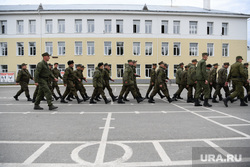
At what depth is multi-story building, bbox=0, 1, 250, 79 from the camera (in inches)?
1300

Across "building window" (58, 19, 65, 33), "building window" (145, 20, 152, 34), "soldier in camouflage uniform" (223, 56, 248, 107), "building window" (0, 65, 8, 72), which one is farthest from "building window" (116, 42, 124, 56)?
"soldier in camouflage uniform" (223, 56, 248, 107)

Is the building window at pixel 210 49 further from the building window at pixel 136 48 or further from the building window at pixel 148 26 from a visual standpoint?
→ the building window at pixel 136 48

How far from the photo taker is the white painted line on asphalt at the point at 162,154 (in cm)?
320

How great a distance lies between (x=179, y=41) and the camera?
34.3m

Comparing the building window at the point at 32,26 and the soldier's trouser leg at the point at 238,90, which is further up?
the building window at the point at 32,26

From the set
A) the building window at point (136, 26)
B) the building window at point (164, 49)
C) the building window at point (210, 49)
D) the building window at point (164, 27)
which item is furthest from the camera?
the building window at point (210, 49)

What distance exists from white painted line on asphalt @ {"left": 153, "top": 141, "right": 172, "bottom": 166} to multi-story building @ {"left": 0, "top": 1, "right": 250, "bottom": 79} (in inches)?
1167

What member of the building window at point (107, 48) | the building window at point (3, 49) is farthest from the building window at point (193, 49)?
the building window at point (3, 49)

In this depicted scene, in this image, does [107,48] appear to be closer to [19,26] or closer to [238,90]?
[19,26]

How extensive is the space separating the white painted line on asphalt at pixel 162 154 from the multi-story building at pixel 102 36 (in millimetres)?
29634

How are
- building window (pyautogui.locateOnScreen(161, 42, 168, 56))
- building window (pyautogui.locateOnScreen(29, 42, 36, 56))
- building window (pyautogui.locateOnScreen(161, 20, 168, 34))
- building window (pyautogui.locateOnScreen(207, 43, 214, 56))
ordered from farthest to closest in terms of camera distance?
building window (pyautogui.locateOnScreen(207, 43, 214, 56)) → building window (pyautogui.locateOnScreen(161, 20, 168, 34)) → building window (pyautogui.locateOnScreen(161, 42, 168, 56)) → building window (pyautogui.locateOnScreen(29, 42, 36, 56))

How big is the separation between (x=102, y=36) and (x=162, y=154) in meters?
31.3

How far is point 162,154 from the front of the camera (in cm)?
349

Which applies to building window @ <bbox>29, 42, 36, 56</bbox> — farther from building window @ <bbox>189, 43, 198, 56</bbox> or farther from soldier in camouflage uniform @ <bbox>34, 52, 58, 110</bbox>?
soldier in camouflage uniform @ <bbox>34, 52, 58, 110</bbox>
